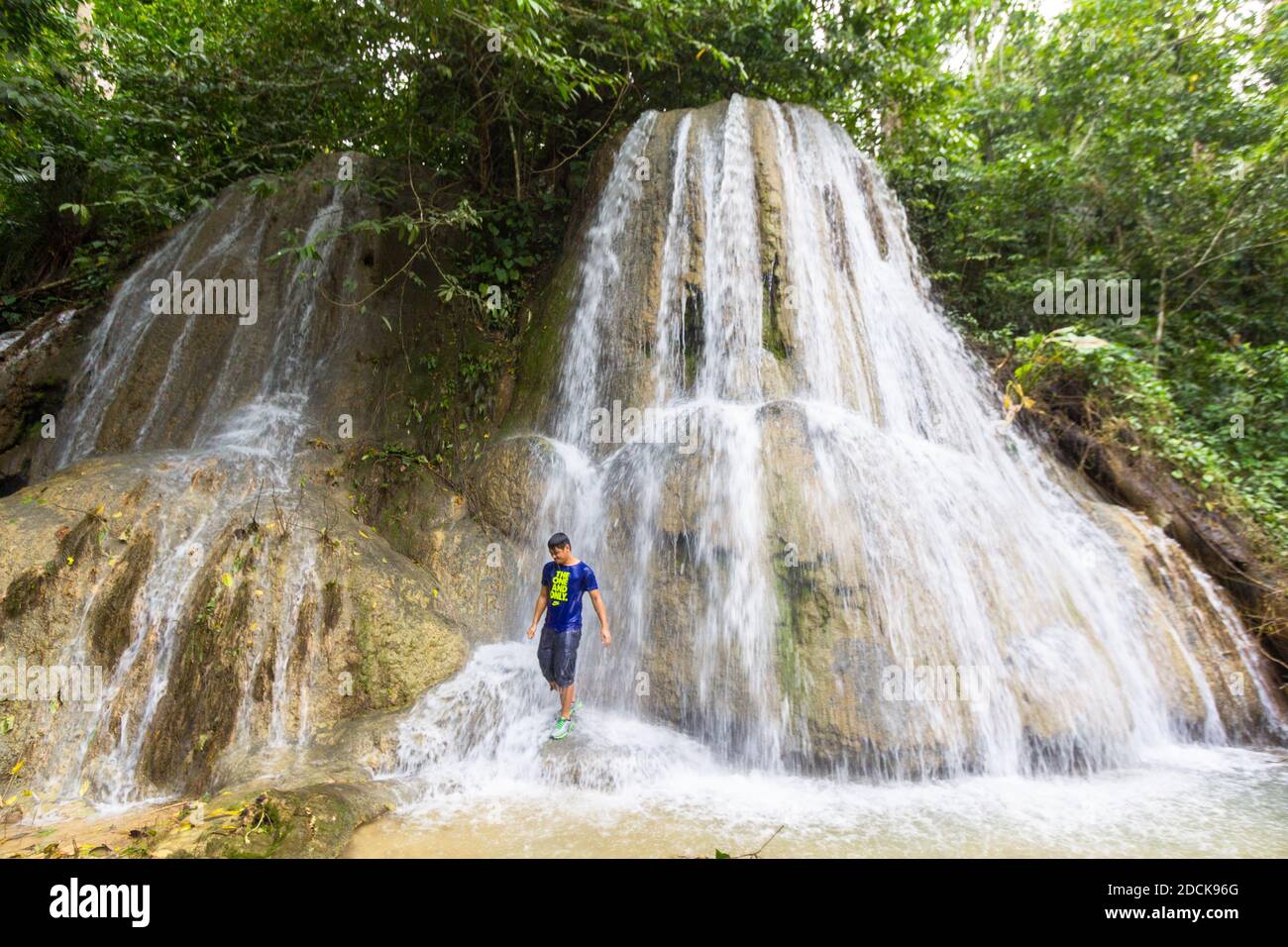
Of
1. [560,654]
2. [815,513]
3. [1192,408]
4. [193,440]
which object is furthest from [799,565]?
[193,440]

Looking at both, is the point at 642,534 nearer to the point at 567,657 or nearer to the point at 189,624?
the point at 567,657

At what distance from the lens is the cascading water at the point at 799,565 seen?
4.72 meters

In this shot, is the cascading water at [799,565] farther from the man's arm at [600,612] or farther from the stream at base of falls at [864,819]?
the man's arm at [600,612]

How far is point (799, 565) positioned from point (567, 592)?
5.82ft

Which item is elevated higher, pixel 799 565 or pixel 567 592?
pixel 799 565

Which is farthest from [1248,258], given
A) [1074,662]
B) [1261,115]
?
[1074,662]

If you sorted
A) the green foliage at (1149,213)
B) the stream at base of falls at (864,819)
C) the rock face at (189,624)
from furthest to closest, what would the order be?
1. the green foliage at (1149,213)
2. the rock face at (189,624)
3. the stream at base of falls at (864,819)

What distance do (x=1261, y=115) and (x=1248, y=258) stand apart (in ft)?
5.61

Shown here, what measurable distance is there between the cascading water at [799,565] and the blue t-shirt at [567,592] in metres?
0.84

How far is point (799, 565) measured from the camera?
17.0 feet

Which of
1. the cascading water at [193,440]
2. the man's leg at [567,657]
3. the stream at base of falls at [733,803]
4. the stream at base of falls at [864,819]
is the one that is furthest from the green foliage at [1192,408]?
the cascading water at [193,440]

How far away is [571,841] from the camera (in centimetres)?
361

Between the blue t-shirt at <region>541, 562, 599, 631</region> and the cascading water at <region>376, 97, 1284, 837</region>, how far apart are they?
844 mm

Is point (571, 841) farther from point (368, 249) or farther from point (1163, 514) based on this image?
point (368, 249)
